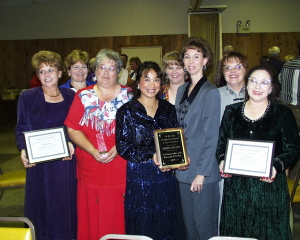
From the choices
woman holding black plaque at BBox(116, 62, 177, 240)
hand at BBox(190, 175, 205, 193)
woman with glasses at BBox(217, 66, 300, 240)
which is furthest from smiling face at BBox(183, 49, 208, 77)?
hand at BBox(190, 175, 205, 193)

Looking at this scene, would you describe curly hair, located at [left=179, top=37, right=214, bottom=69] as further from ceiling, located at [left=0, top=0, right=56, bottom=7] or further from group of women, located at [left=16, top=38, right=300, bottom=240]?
ceiling, located at [left=0, top=0, right=56, bottom=7]

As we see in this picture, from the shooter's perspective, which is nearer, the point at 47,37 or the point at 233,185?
the point at 233,185

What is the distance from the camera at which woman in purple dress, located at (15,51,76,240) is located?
2732 millimetres

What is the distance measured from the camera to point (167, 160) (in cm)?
224

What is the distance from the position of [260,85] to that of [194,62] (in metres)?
0.53

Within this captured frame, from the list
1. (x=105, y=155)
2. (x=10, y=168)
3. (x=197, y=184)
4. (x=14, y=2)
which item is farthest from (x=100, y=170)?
(x=14, y=2)

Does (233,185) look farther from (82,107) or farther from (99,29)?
(99,29)

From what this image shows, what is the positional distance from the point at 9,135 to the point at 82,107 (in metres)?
6.96

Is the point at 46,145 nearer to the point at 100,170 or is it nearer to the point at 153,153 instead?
the point at 100,170

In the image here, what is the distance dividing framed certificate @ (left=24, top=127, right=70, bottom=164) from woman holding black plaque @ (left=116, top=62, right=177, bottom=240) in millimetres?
566

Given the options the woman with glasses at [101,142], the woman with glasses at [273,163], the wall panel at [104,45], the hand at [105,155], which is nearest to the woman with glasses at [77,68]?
the woman with glasses at [101,142]

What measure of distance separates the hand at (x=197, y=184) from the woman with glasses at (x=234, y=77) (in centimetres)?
59

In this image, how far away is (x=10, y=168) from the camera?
19.0ft

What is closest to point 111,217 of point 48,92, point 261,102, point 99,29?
point 48,92
